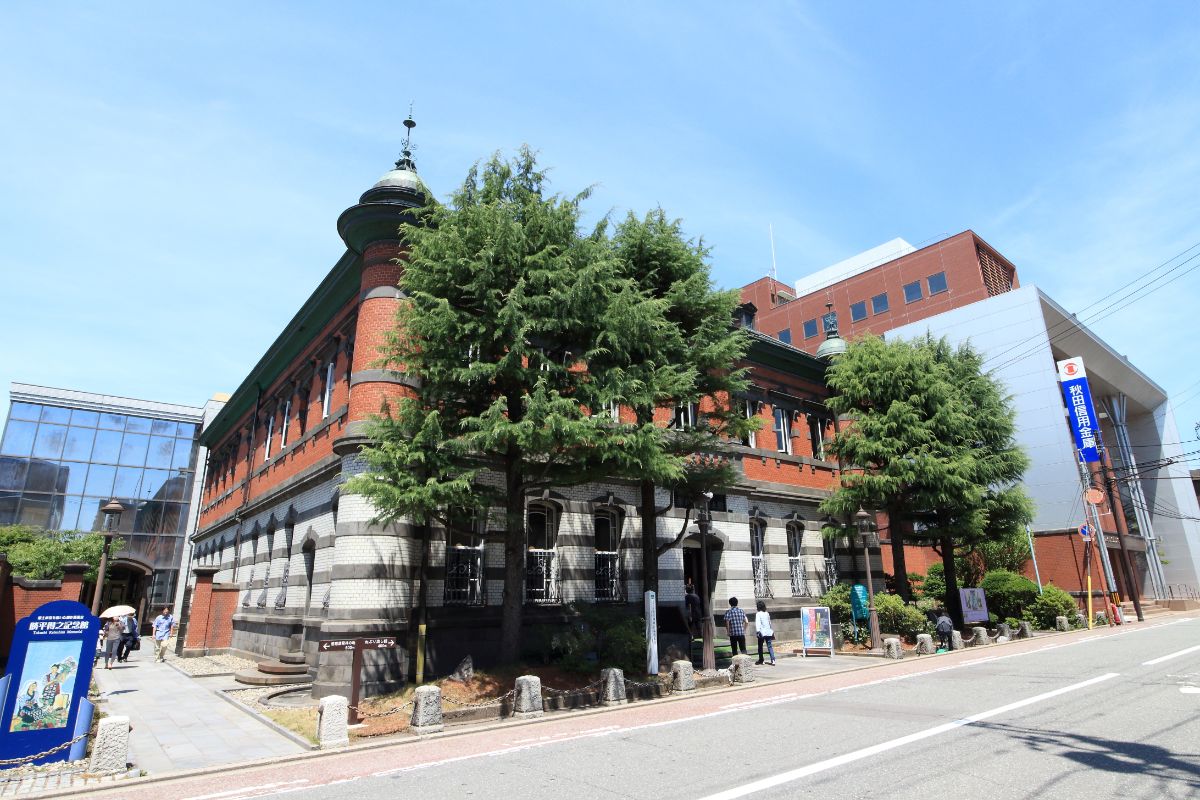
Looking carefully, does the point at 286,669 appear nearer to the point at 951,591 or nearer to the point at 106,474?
the point at 951,591

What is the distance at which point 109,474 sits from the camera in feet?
147

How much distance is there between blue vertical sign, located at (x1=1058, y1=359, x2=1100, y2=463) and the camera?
3509 cm

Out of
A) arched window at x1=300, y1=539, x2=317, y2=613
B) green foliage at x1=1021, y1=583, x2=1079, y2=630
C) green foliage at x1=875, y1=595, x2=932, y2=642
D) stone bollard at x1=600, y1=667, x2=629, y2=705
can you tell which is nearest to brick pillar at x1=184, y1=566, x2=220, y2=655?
arched window at x1=300, y1=539, x2=317, y2=613

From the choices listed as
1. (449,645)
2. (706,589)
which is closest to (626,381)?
(449,645)

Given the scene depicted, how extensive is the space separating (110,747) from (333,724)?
7.94ft

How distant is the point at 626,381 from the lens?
12.1 meters

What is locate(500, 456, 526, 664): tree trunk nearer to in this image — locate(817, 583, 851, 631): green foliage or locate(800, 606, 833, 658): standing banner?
locate(800, 606, 833, 658): standing banner

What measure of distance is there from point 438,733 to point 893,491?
16.5m

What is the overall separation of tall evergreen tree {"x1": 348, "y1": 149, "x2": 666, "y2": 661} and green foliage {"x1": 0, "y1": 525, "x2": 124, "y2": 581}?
21.8 metres

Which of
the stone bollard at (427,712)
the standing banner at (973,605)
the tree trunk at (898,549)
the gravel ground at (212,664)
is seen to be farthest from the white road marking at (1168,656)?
the gravel ground at (212,664)

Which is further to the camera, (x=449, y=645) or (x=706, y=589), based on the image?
(x=706, y=589)

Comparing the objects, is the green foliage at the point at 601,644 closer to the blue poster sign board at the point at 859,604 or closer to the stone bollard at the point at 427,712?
the stone bollard at the point at 427,712

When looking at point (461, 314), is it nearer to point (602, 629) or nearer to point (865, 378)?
point (602, 629)

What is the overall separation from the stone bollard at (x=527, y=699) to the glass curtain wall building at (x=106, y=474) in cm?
3923
